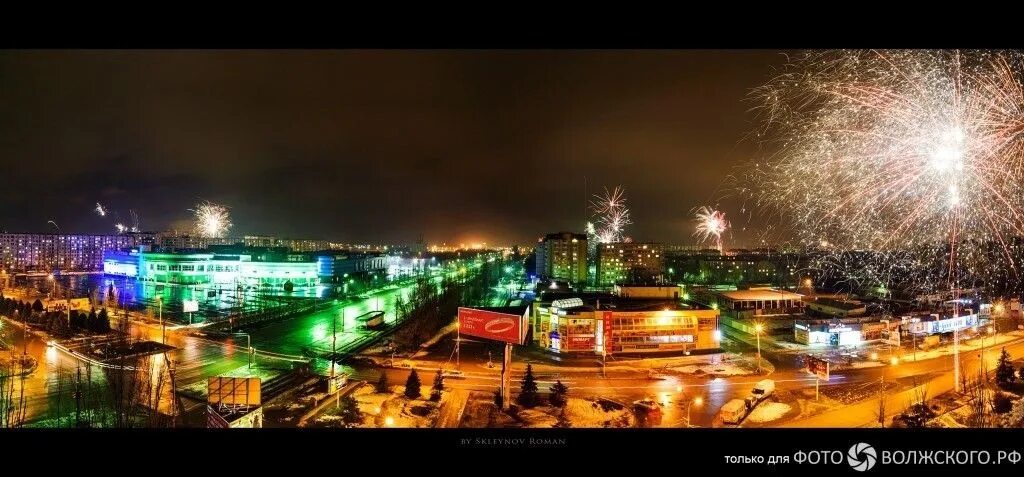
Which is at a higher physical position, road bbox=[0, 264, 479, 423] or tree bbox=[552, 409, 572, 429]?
road bbox=[0, 264, 479, 423]

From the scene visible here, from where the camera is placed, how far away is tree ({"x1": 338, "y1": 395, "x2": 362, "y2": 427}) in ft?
19.5

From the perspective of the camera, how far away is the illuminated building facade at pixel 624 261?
2695 centimetres

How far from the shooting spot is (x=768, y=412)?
21.5ft

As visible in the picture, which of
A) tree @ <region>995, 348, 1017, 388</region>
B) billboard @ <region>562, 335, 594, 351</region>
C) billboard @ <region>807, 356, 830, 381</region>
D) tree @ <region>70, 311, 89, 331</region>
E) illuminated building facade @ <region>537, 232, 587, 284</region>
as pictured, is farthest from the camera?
illuminated building facade @ <region>537, 232, 587, 284</region>

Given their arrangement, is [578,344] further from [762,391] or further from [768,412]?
[768,412]

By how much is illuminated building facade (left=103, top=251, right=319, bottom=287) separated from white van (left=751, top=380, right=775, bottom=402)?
2155 cm

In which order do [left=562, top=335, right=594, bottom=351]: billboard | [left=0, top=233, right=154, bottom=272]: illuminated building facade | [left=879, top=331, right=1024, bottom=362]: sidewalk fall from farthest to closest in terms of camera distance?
[left=0, top=233, right=154, bottom=272]: illuminated building facade < [left=562, top=335, right=594, bottom=351]: billboard < [left=879, top=331, right=1024, bottom=362]: sidewalk

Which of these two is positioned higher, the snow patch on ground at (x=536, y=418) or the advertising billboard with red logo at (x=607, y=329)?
the advertising billboard with red logo at (x=607, y=329)

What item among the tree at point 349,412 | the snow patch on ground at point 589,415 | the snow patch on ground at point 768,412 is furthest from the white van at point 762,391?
the tree at point 349,412

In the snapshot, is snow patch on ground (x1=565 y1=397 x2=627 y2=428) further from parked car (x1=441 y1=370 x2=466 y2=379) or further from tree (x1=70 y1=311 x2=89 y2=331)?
tree (x1=70 y1=311 x2=89 y2=331)

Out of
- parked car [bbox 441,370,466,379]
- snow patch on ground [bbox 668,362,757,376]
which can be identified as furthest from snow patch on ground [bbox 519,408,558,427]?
snow patch on ground [bbox 668,362,757,376]

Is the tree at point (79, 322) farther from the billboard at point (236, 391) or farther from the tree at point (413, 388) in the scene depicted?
the tree at point (413, 388)

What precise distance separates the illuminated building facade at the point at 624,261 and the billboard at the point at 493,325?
20.4 m
